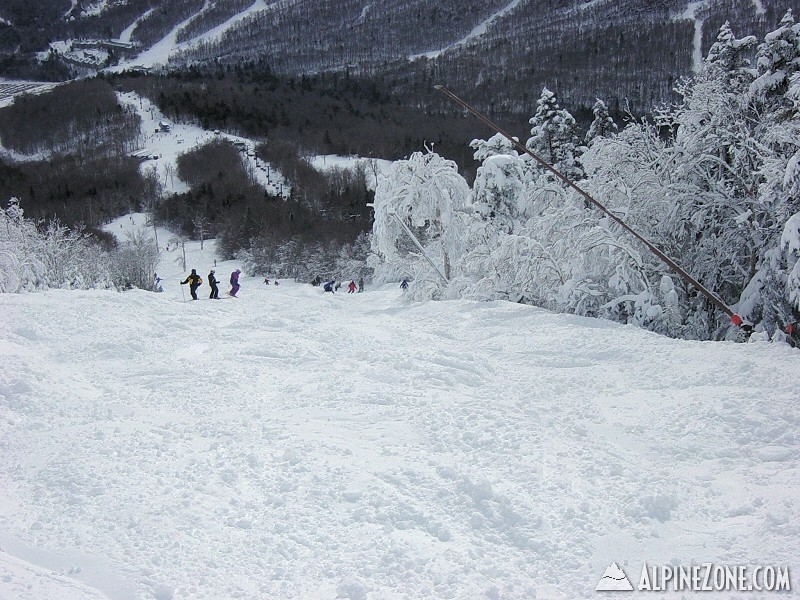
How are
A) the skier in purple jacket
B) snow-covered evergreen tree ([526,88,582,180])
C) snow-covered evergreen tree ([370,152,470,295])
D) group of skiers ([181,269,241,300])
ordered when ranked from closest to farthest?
group of skiers ([181,269,241,300]) → the skier in purple jacket → snow-covered evergreen tree ([370,152,470,295]) → snow-covered evergreen tree ([526,88,582,180])

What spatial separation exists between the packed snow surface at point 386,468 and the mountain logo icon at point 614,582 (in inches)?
1.9

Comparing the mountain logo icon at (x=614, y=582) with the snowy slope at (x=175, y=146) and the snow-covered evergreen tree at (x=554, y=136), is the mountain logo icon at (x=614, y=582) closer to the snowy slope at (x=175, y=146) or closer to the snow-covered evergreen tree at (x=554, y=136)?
the snow-covered evergreen tree at (x=554, y=136)

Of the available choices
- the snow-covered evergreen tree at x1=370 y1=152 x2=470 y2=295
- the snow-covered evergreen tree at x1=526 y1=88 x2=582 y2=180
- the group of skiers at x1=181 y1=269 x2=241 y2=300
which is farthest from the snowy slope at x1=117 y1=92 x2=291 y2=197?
the group of skiers at x1=181 y1=269 x2=241 y2=300

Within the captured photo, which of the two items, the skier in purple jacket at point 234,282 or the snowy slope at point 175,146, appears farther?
the snowy slope at point 175,146

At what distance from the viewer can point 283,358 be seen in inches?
341

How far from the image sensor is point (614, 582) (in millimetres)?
3539

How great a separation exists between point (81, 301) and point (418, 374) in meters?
8.17

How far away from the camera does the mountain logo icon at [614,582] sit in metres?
3.48

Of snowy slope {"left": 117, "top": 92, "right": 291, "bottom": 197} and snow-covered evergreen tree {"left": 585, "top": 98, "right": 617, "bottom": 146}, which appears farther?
snowy slope {"left": 117, "top": 92, "right": 291, "bottom": 197}

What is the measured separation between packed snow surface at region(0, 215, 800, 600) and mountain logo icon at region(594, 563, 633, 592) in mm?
48

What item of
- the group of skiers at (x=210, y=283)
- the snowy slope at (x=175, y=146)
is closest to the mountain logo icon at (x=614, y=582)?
the group of skiers at (x=210, y=283)

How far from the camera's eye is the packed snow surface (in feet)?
12.0

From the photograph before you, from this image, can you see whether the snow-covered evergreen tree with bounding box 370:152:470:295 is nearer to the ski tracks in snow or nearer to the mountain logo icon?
the ski tracks in snow

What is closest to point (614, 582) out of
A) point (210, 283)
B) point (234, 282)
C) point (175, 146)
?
point (234, 282)
